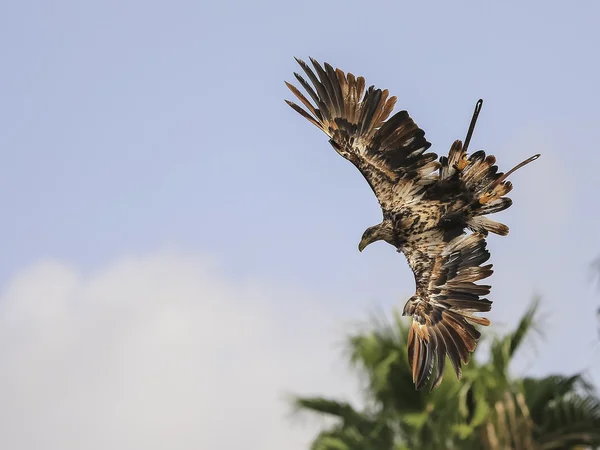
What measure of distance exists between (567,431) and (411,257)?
25.2ft

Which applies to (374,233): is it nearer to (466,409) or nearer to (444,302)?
(444,302)

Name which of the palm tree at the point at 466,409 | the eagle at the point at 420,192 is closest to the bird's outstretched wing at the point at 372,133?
the eagle at the point at 420,192

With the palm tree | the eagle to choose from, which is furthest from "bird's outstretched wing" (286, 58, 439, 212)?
the palm tree

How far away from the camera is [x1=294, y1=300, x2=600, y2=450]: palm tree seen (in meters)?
22.0

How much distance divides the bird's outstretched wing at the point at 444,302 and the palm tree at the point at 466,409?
6.47 meters

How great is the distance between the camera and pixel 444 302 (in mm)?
15500

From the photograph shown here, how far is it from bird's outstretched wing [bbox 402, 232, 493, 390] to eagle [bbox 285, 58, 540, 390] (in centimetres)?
1

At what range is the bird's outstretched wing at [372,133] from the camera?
15641 mm

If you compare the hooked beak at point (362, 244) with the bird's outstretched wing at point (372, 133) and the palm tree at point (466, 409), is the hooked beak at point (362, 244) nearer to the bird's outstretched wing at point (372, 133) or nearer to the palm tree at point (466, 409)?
the bird's outstretched wing at point (372, 133)

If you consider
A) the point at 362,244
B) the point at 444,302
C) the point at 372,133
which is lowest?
the point at 444,302

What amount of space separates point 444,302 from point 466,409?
24.1 ft

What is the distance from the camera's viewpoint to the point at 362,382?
77.6 ft

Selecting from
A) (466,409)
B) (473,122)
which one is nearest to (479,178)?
(473,122)

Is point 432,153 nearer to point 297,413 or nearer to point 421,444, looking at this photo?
point 421,444
